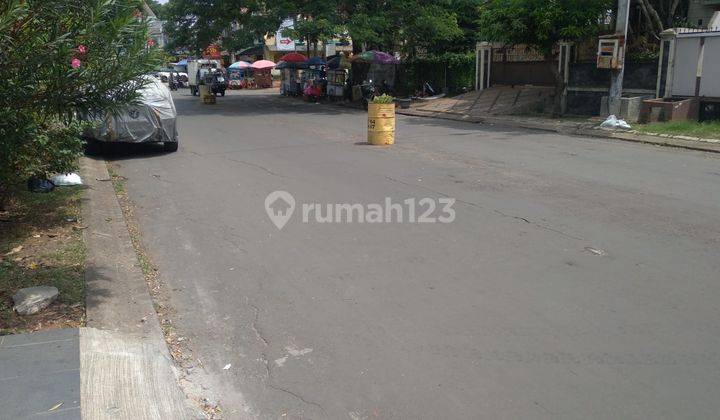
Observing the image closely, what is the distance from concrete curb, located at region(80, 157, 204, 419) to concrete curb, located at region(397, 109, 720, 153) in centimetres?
1248

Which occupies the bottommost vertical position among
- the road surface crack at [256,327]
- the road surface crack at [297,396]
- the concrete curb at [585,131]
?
the road surface crack at [297,396]

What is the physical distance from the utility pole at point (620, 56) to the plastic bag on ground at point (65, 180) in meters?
14.9

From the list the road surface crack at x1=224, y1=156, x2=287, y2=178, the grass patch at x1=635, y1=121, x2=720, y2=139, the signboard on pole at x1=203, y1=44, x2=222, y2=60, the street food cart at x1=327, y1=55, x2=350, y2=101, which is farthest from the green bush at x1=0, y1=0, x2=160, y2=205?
the street food cart at x1=327, y1=55, x2=350, y2=101

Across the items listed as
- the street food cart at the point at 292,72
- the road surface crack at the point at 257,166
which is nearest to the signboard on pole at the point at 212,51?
the street food cart at the point at 292,72

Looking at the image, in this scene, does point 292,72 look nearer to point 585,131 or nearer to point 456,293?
point 585,131

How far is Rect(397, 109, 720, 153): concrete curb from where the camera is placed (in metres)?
14.1

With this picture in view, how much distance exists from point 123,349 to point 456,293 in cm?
268

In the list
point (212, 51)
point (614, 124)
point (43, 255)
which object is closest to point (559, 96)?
point (614, 124)

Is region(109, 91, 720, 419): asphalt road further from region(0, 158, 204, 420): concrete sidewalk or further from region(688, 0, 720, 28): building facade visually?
region(688, 0, 720, 28): building facade

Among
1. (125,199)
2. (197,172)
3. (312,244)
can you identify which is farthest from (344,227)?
(197,172)

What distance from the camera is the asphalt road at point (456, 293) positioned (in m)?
3.85

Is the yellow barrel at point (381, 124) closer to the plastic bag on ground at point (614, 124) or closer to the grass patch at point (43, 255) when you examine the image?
the plastic bag on ground at point (614, 124)

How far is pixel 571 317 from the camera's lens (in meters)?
4.84

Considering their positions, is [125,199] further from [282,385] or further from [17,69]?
[282,385]
